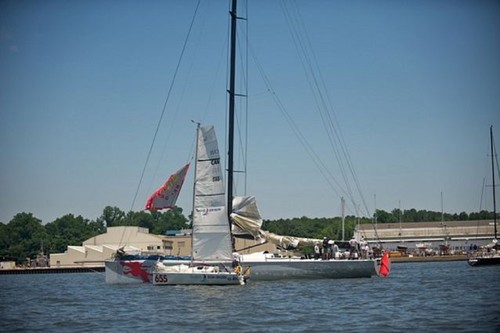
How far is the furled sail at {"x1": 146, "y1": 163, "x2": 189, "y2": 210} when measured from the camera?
50062 mm

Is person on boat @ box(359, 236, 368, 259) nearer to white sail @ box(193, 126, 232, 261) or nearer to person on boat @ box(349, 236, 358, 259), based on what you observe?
person on boat @ box(349, 236, 358, 259)

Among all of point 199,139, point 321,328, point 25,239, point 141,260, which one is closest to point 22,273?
point 25,239

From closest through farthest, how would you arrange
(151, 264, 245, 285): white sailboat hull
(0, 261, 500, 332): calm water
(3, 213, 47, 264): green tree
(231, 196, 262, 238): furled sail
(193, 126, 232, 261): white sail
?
1. (0, 261, 500, 332): calm water
2. (151, 264, 245, 285): white sailboat hull
3. (193, 126, 232, 261): white sail
4. (231, 196, 262, 238): furled sail
5. (3, 213, 47, 264): green tree

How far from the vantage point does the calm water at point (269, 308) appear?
91.1 feet

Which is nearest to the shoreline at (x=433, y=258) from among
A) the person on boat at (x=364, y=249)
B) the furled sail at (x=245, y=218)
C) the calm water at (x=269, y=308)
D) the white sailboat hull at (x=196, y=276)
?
the person on boat at (x=364, y=249)

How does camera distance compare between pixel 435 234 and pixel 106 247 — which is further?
pixel 435 234

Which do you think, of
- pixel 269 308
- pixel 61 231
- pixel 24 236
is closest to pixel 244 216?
pixel 269 308

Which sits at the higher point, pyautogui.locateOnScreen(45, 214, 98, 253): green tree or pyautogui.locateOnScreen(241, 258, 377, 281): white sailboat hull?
pyautogui.locateOnScreen(45, 214, 98, 253): green tree

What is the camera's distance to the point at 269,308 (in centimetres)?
3325

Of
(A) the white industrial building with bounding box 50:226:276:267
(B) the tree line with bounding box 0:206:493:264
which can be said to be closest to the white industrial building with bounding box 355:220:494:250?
(B) the tree line with bounding box 0:206:493:264

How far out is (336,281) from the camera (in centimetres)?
4881

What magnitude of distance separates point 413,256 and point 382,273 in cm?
6542

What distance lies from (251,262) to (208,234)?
14.5ft

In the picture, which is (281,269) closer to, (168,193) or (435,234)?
(168,193)
